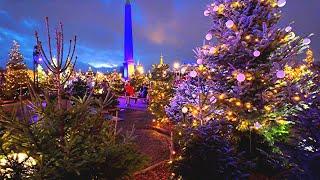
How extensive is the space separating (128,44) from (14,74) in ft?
121

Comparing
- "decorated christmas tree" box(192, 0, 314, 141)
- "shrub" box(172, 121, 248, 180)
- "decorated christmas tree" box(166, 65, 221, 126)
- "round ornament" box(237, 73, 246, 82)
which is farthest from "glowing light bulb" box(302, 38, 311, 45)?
"shrub" box(172, 121, 248, 180)

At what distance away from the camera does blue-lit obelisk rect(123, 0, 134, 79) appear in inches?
2539

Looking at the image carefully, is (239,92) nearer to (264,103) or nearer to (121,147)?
(264,103)

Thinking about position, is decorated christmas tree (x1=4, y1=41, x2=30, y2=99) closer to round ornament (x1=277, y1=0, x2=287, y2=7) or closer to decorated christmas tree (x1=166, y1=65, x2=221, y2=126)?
decorated christmas tree (x1=166, y1=65, x2=221, y2=126)

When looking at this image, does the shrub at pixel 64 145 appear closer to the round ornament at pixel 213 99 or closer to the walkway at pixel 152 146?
the walkway at pixel 152 146

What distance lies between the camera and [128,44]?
6725cm

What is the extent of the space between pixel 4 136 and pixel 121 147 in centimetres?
153

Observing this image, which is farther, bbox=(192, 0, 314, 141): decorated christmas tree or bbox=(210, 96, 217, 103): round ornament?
bbox=(192, 0, 314, 141): decorated christmas tree

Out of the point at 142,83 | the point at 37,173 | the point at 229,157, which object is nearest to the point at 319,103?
the point at 229,157

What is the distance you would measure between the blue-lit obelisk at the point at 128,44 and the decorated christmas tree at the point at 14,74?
30896mm

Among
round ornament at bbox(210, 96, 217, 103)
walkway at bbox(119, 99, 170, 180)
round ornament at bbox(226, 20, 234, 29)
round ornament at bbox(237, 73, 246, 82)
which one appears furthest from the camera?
round ornament at bbox(226, 20, 234, 29)

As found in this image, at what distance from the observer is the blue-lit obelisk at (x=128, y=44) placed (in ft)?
212

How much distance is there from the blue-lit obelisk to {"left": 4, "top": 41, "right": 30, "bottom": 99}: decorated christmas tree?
30.9 metres

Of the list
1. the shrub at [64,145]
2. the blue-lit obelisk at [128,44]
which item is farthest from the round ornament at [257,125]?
the blue-lit obelisk at [128,44]
